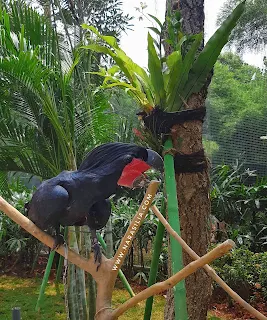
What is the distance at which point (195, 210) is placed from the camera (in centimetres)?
134

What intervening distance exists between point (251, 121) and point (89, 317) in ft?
10.7

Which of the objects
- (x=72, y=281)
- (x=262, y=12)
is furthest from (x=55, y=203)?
(x=262, y=12)

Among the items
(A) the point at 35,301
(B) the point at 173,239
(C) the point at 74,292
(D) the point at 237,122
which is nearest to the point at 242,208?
(D) the point at 237,122

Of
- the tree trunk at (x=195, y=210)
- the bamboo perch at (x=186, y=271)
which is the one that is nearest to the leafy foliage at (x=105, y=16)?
the tree trunk at (x=195, y=210)


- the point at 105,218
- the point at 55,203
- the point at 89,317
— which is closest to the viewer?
the point at 55,203

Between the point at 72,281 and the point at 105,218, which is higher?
the point at 105,218

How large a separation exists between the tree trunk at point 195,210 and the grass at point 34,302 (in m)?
1.57

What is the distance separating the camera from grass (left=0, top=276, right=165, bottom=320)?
9.66ft

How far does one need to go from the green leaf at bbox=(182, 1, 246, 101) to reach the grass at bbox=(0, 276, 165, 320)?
6.42 ft

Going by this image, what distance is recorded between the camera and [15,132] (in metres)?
2.10

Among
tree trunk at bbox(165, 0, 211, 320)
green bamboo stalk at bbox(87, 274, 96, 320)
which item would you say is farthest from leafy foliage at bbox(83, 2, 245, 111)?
green bamboo stalk at bbox(87, 274, 96, 320)

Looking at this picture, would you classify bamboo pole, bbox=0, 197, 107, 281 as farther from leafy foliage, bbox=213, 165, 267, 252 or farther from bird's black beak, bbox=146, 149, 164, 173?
leafy foliage, bbox=213, 165, 267, 252

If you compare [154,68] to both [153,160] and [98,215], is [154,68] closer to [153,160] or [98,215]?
[153,160]

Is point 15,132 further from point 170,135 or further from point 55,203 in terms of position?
point 55,203
